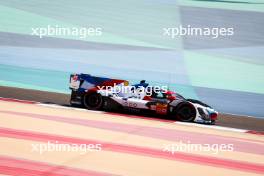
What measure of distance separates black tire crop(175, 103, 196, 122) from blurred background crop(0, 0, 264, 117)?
386 centimetres

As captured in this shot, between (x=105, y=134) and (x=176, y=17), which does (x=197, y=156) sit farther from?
(x=176, y=17)

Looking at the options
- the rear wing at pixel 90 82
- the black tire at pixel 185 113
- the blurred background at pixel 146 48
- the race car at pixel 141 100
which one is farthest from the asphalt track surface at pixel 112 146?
the blurred background at pixel 146 48

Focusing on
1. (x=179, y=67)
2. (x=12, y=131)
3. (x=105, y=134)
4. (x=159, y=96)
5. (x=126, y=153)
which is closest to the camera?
(x=126, y=153)

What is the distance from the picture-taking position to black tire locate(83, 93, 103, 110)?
16.1 meters

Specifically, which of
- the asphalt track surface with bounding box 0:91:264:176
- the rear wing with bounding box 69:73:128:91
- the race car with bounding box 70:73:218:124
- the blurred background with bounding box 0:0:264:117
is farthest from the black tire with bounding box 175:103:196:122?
the blurred background with bounding box 0:0:264:117

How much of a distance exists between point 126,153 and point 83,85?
707 cm

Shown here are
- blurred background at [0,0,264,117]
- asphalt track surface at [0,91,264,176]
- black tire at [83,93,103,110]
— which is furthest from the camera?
blurred background at [0,0,264,117]

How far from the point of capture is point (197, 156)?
10.1m

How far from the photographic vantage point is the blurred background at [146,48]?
20250 mm

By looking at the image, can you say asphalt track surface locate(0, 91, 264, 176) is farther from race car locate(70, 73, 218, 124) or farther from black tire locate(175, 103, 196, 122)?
black tire locate(175, 103, 196, 122)

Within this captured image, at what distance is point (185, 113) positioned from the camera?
51.2ft

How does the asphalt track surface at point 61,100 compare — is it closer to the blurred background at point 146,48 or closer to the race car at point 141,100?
the race car at point 141,100

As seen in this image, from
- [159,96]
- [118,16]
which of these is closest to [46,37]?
[118,16]

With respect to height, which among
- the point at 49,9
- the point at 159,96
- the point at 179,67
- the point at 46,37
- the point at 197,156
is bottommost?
the point at 197,156
